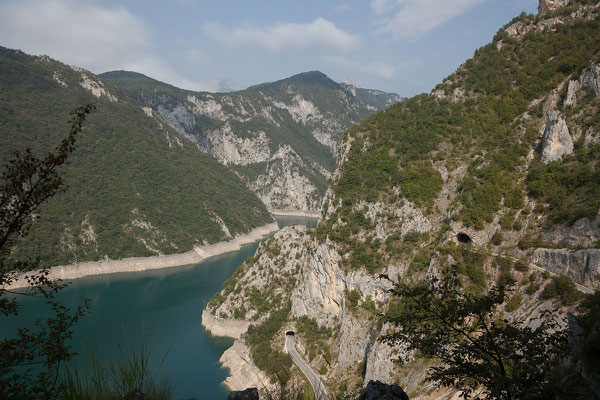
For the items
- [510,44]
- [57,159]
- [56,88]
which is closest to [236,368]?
[57,159]

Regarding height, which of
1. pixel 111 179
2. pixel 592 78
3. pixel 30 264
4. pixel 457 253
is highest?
pixel 592 78

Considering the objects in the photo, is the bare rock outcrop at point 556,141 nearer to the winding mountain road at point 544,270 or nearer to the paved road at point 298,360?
the winding mountain road at point 544,270

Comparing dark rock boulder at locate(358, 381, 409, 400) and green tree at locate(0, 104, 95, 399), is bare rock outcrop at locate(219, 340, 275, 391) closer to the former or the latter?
dark rock boulder at locate(358, 381, 409, 400)

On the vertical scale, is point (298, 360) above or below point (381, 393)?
below

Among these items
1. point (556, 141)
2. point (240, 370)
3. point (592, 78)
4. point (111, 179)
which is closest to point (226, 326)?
point (240, 370)

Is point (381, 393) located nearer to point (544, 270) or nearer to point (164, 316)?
point (544, 270)

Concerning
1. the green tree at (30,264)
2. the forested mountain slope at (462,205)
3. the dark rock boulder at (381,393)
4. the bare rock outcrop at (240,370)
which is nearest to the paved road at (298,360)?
the forested mountain slope at (462,205)
